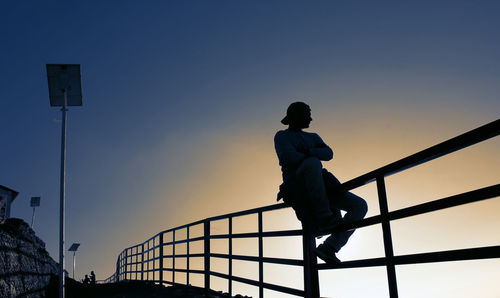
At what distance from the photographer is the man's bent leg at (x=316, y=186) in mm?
3842

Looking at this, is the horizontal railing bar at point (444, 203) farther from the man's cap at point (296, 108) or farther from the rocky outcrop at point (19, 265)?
the rocky outcrop at point (19, 265)

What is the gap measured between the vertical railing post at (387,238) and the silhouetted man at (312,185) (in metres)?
0.57

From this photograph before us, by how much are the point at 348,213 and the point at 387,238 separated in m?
0.74

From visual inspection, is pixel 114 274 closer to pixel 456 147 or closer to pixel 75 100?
pixel 75 100

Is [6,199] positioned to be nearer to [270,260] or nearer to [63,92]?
[63,92]

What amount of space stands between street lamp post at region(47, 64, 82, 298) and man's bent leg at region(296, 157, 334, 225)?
753 cm

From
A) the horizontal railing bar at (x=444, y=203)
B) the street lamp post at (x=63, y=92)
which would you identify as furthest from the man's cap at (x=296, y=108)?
the street lamp post at (x=63, y=92)

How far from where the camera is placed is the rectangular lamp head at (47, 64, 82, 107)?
10.1 meters

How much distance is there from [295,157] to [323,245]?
827 mm

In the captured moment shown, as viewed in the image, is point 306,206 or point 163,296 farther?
point 163,296

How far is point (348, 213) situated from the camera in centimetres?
392

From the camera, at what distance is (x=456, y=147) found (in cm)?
264

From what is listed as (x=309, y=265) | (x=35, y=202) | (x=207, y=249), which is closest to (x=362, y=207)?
(x=309, y=265)

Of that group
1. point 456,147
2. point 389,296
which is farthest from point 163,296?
point 456,147
